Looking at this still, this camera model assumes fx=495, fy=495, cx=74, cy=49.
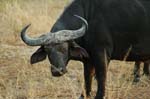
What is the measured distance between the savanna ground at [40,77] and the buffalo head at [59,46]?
0.66 m

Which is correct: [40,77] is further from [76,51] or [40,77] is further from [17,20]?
[17,20]

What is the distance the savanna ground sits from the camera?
7.32 m

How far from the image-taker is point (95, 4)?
6.86 metres

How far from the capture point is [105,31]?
677 cm

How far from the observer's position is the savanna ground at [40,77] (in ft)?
24.0

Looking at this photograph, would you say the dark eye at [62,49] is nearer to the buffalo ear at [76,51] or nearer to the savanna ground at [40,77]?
the buffalo ear at [76,51]

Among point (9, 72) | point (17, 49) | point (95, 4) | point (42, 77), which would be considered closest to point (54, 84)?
point (42, 77)

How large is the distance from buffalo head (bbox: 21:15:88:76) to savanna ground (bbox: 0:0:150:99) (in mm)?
658

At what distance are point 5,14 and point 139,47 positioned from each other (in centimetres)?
704

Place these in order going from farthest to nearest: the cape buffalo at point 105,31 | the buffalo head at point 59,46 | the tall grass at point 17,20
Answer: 1. the tall grass at point 17,20
2. the cape buffalo at point 105,31
3. the buffalo head at point 59,46

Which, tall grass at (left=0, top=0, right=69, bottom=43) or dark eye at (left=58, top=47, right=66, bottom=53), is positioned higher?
dark eye at (left=58, top=47, right=66, bottom=53)

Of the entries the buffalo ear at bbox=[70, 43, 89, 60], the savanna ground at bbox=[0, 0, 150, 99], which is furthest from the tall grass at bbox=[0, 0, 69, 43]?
the buffalo ear at bbox=[70, 43, 89, 60]

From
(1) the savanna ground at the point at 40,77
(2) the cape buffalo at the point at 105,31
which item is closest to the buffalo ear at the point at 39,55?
(2) the cape buffalo at the point at 105,31

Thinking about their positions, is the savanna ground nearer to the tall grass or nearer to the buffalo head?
the tall grass
